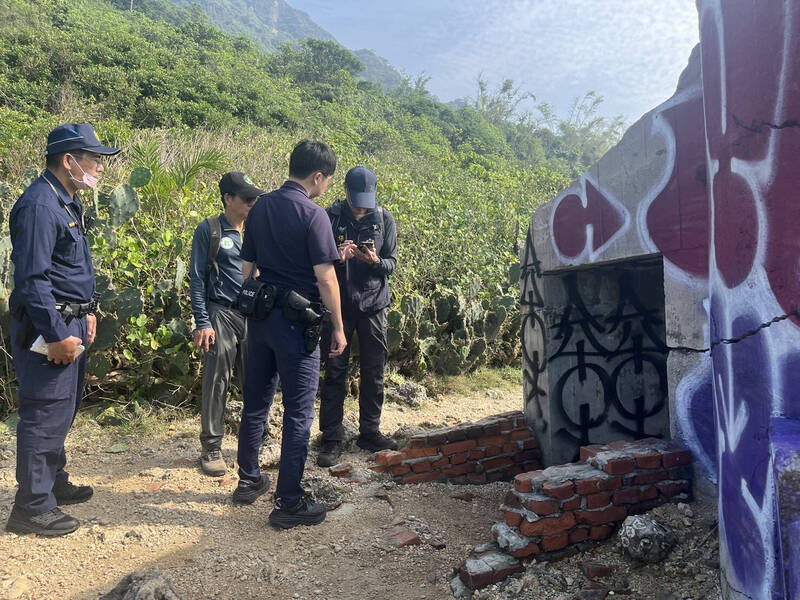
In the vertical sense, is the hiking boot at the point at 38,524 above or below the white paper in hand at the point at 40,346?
below

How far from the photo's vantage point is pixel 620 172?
10.5ft

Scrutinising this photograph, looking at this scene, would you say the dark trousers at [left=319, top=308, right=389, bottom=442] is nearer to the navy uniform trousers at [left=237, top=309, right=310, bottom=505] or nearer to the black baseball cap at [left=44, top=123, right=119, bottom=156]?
the navy uniform trousers at [left=237, top=309, right=310, bottom=505]

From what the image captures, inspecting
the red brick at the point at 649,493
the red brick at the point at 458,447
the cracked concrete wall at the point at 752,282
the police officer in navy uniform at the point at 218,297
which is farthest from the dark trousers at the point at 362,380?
the cracked concrete wall at the point at 752,282

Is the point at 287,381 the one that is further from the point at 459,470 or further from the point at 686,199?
the point at 686,199

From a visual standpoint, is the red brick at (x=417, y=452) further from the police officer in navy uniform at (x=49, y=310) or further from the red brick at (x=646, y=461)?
the police officer in navy uniform at (x=49, y=310)

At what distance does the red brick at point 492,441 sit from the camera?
153 inches

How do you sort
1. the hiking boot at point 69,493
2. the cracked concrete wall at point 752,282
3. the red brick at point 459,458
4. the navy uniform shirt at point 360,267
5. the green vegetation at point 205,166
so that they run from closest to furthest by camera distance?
the cracked concrete wall at point 752,282
the hiking boot at point 69,493
the navy uniform shirt at point 360,267
the red brick at point 459,458
the green vegetation at point 205,166

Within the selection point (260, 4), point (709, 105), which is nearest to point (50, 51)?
point (709, 105)

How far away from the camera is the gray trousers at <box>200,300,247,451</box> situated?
3393 mm

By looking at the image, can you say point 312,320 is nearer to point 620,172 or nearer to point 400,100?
point 620,172

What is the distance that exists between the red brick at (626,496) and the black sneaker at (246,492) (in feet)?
6.15

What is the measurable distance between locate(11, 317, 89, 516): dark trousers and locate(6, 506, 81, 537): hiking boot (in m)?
0.03

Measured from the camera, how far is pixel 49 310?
2439 mm

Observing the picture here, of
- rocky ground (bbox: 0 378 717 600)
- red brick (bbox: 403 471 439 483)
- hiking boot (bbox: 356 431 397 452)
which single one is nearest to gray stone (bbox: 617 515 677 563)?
rocky ground (bbox: 0 378 717 600)
